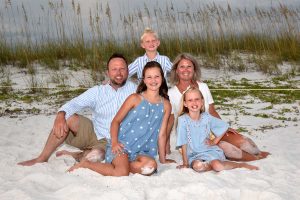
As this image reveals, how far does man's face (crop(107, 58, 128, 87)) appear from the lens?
350cm

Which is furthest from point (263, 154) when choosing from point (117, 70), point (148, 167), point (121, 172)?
point (117, 70)

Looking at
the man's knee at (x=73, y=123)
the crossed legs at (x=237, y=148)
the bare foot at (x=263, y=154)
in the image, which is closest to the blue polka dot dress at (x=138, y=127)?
the man's knee at (x=73, y=123)

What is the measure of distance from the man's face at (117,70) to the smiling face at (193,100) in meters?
0.51

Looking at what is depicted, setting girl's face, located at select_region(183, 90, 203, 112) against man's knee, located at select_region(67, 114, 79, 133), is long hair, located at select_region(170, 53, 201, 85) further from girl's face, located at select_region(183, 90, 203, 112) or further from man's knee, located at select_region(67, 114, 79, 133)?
man's knee, located at select_region(67, 114, 79, 133)

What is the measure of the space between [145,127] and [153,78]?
370 mm

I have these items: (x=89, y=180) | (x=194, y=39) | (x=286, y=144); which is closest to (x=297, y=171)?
(x=286, y=144)

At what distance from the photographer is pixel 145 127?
3406 millimetres

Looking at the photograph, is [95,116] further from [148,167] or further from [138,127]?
[148,167]

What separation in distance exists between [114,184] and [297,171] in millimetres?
1370

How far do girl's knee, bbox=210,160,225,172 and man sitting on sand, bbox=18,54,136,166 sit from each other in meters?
0.84

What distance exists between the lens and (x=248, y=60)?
31.5ft

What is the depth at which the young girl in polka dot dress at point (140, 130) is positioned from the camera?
3.27 metres

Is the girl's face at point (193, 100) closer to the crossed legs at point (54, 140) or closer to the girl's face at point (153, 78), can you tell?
the girl's face at point (153, 78)

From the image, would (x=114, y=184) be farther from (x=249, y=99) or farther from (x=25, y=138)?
(x=249, y=99)
